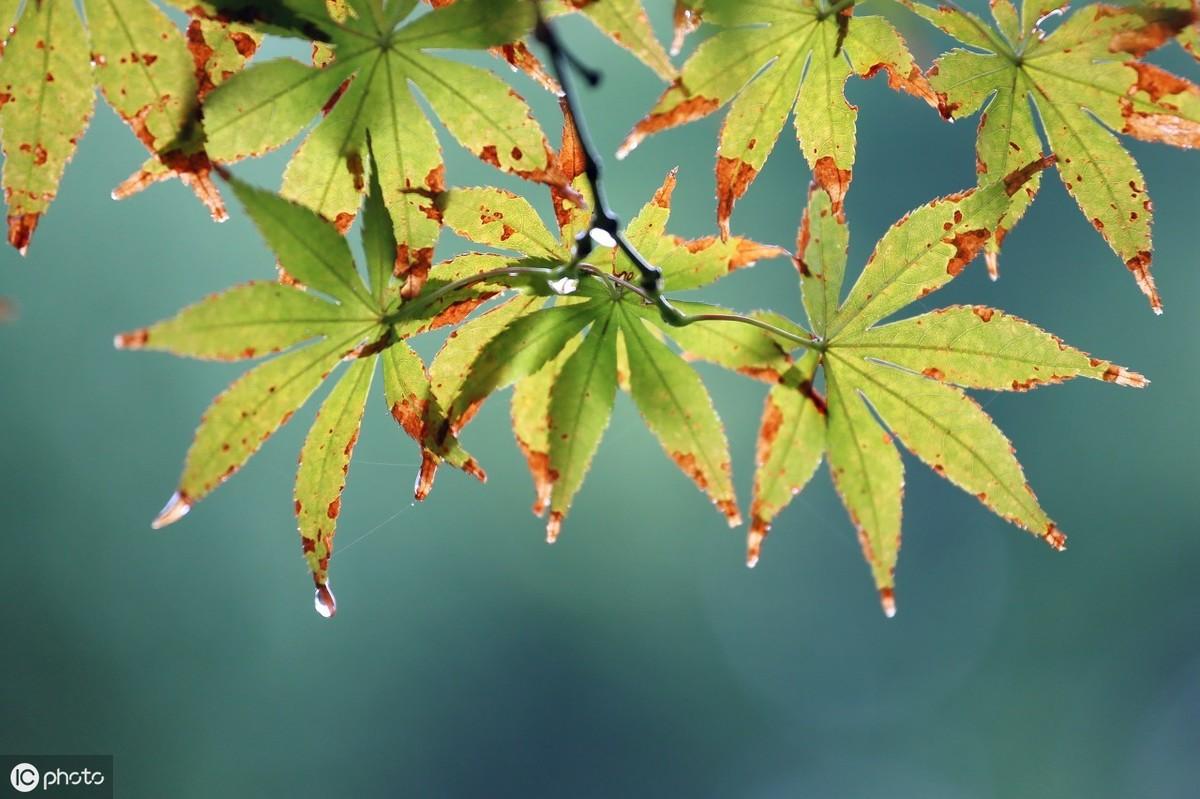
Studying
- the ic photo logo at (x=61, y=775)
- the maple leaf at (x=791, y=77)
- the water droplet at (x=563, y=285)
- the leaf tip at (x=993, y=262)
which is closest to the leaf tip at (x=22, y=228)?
the water droplet at (x=563, y=285)

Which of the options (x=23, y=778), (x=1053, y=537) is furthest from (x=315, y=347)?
(x=23, y=778)

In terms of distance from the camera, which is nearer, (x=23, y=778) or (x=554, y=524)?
(x=554, y=524)

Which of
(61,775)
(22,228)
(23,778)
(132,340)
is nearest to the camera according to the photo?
(132,340)

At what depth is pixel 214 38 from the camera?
610 mm

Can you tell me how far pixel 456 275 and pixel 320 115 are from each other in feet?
0.49

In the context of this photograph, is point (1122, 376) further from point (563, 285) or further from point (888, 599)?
point (563, 285)

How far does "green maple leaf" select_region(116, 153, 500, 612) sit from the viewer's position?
521 millimetres

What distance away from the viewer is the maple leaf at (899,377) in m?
0.64

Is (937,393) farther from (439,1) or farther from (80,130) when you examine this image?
(80,130)

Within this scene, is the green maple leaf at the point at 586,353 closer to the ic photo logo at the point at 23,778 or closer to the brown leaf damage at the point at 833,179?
the brown leaf damage at the point at 833,179

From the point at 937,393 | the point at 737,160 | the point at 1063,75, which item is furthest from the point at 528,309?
the point at 1063,75

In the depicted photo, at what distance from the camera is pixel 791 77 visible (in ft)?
2.23

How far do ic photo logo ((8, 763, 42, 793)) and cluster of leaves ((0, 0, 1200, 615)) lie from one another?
373cm

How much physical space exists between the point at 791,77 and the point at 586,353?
271 mm
